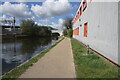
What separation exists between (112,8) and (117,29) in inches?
45.8

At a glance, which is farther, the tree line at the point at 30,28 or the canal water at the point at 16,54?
the tree line at the point at 30,28

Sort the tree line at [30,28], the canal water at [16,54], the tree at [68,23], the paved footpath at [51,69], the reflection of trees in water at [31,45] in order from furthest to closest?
the tree at [68,23] → the tree line at [30,28] → the reflection of trees in water at [31,45] → the canal water at [16,54] → the paved footpath at [51,69]

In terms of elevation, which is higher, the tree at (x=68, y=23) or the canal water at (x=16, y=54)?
the tree at (x=68, y=23)

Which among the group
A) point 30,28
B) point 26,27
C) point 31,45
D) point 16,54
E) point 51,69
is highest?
point 26,27

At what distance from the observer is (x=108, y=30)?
19.2ft

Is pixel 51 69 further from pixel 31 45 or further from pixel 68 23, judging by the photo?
pixel 68 23

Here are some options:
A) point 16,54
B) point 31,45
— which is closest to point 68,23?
point 31,45

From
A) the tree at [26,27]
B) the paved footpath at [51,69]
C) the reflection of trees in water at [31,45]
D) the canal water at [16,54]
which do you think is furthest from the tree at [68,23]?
the paved footpath at [51,69]

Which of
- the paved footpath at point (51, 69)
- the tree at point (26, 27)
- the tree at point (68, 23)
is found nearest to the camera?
the paved footpath at point (51, 69)

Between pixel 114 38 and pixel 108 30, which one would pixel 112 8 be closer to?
pixel 108 30

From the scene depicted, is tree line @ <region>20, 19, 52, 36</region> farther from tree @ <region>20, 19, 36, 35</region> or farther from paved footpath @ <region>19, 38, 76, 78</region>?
paved footpath @ <region>19, 38, 76, 78</region>

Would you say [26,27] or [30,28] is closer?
[26,27]

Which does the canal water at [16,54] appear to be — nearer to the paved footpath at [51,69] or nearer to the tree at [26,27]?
the paved footpath at [51,69]

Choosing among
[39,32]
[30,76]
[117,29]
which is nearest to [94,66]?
[117,29]
